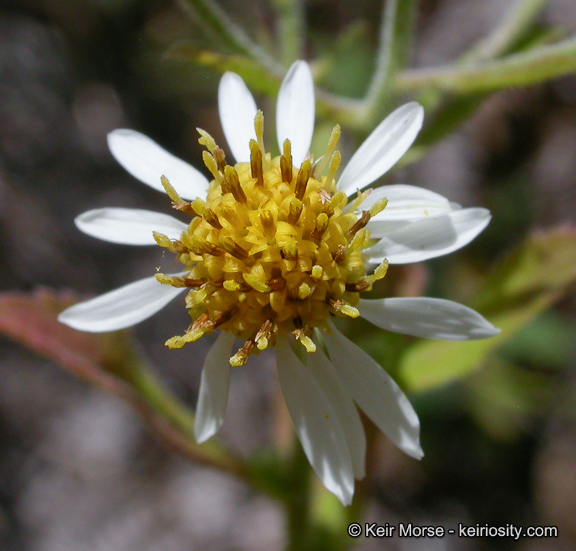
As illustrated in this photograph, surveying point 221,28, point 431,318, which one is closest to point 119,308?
point 431,318

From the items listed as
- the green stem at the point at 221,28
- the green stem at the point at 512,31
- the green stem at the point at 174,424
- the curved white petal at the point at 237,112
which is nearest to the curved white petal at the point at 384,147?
the curved white petal at the point at 237,112

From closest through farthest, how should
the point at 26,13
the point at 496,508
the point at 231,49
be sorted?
the point at 231,49, the point at 496,508, the point at 26,13

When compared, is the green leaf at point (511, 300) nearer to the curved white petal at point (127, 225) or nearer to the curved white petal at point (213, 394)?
the curved white petal at point (213, 394)

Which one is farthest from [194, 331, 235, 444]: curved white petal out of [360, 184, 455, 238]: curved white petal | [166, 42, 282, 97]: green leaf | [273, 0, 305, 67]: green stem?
[273, 0, 305, 67]: green stem

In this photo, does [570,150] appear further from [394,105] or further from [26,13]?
[26,13]

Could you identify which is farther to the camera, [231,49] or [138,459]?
[138,459]

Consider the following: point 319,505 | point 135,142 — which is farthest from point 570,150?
point 135,142

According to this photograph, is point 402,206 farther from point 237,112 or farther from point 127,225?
point 127,225
